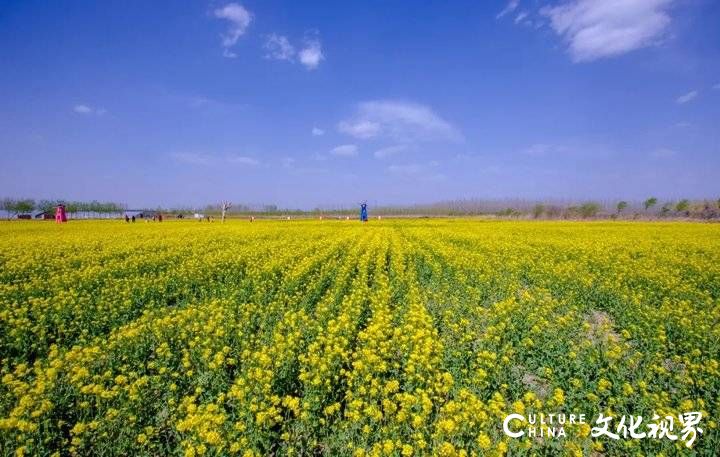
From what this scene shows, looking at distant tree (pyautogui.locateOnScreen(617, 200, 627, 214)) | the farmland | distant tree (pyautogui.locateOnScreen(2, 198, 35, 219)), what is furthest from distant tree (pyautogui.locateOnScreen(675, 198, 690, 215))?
distant tree (pyautogui.locateOnScreen(2, 198, 35, 219))

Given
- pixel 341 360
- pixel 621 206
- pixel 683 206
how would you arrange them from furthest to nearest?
pixel 621 206, pixel 683 206, pixel 341 360

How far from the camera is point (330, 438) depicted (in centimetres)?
438

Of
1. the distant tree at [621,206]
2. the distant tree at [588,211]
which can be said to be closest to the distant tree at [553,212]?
the distant tree at [588,211]

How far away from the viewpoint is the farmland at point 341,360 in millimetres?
4363

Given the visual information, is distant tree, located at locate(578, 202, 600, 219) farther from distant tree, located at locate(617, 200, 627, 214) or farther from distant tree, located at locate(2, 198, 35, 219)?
distant tree, located at locate(2, 198, 35, 219)

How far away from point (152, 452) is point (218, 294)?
22.9ft

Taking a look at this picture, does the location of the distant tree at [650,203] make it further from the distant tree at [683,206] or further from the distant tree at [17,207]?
the distant tree at [17,207]

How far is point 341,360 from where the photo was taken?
6379mm

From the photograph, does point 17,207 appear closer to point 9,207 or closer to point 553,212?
point 9,207

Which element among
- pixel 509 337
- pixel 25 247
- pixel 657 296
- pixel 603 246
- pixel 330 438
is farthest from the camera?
pixel 603 246

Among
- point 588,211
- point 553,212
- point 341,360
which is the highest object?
point 588,211

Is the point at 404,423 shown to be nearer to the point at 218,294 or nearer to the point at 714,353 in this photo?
the point at 714,353

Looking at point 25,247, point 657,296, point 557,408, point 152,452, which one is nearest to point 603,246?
point 657,296

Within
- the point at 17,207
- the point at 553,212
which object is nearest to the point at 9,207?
the point at 17,207
